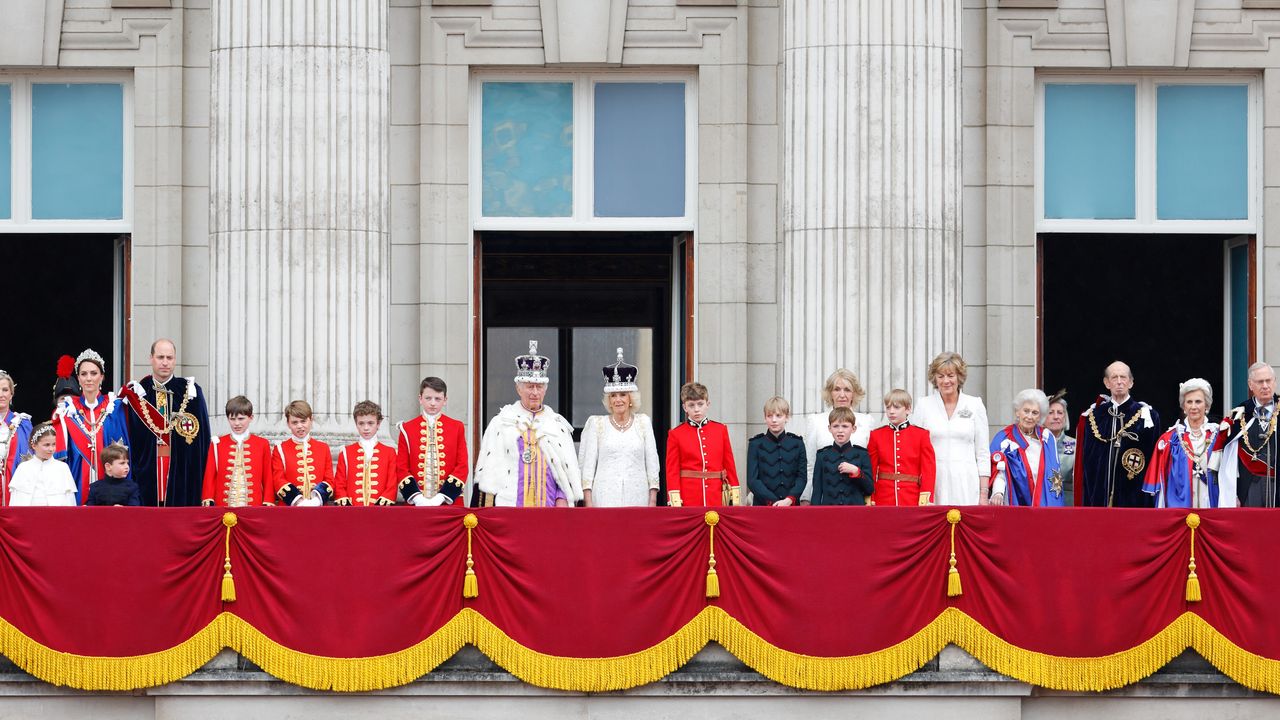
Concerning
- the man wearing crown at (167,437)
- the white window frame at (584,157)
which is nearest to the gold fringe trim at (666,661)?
the man wearing crown at (167,437)

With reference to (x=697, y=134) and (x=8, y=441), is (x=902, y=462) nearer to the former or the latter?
Result: (x=697, y=134)

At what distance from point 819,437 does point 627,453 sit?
1747 millimetres

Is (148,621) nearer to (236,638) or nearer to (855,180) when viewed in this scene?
(236,638)

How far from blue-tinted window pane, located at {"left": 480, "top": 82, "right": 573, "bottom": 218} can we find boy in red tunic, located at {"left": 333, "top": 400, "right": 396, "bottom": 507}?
5.00 m

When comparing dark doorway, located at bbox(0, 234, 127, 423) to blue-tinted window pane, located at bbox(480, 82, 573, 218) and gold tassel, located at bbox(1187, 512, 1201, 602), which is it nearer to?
blue-tinted window pane, located at bbox(480, 82, 573, 218)

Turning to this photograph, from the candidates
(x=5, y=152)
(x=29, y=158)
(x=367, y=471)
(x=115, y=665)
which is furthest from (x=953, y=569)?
(x=5, y=152)

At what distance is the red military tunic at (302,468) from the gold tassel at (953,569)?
527 centimetres

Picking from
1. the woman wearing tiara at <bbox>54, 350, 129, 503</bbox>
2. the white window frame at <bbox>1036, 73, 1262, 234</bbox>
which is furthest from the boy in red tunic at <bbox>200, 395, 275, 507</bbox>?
the white window frame at <bbox>1036, 73, 1262, 234</bbox>

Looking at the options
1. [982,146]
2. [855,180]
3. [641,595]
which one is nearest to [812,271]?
[855,180]

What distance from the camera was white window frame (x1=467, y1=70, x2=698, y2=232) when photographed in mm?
24312

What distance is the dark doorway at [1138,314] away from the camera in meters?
25.1

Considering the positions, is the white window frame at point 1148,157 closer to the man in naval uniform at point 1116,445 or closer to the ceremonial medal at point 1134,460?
the man in naval uniform at point 1116,445

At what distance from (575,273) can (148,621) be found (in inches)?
357

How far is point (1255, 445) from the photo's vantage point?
62.8 feet
